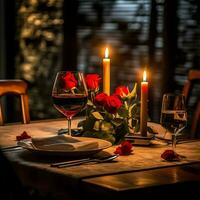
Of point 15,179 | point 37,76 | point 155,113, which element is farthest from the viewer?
point 37,76

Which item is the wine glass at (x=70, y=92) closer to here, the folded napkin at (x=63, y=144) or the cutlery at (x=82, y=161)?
the folded napkin at (x=63, y=144)

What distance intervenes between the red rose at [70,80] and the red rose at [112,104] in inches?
4.6

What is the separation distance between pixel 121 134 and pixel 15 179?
701 millimetres

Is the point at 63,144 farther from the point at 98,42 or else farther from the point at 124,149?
the point at 98,42

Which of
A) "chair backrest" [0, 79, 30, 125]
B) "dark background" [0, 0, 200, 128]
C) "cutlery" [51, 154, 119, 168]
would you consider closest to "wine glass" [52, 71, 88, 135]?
"cutlery" [51, 154, 119, 168]

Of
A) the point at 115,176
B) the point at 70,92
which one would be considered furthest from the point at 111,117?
the point at 115,176

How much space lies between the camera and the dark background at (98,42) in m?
3.28

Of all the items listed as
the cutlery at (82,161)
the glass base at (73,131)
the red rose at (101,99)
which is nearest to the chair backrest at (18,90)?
the glass base at (73,131)

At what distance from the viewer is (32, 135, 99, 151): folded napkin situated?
1.59 m

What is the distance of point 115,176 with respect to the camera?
56.6 inches

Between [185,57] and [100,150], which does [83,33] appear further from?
[100,150]

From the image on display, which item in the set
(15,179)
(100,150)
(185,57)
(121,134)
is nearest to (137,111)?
(121,134)

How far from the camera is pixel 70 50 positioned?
4.03 metres

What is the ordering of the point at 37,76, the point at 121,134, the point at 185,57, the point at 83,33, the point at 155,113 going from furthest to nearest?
the point at 37,76, the point at 83,33, the point at 155,113, the point at 185,57, the point at 121,134
